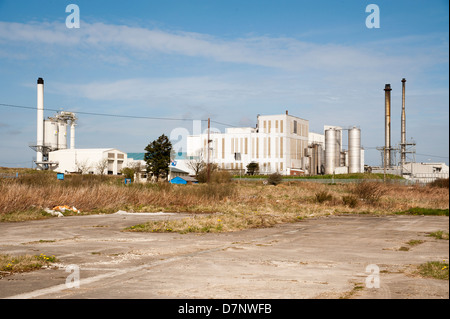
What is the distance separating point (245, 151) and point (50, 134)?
47.2 metres

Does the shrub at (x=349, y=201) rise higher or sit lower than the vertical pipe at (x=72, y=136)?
lower

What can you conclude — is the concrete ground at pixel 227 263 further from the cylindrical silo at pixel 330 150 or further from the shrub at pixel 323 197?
the cylindrical silo at pixel 330 150

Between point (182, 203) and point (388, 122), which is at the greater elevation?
point (388, 122)

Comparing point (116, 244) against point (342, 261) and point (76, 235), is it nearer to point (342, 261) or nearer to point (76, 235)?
point (76, 235)

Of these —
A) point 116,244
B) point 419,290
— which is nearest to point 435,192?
point 419,290

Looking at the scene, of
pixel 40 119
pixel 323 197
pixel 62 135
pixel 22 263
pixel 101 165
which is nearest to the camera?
pixel 22 263

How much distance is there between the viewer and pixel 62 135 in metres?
110

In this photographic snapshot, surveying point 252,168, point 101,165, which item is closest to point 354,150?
point 252,168

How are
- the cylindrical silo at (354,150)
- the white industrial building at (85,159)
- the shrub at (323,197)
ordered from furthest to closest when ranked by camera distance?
1. the cylindrical silo at (354,150)
2. the white industrial building at (85,159)
3. the shrub at (323,197)

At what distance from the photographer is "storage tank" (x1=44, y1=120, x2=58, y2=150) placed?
348 feet

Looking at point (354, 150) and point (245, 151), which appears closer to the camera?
point (354, 150)

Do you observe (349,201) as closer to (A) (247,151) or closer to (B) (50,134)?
(A) (247,151)

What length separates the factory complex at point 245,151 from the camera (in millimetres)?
102250

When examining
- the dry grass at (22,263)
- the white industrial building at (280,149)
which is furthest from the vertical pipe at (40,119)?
the dry grass at (22,263)
